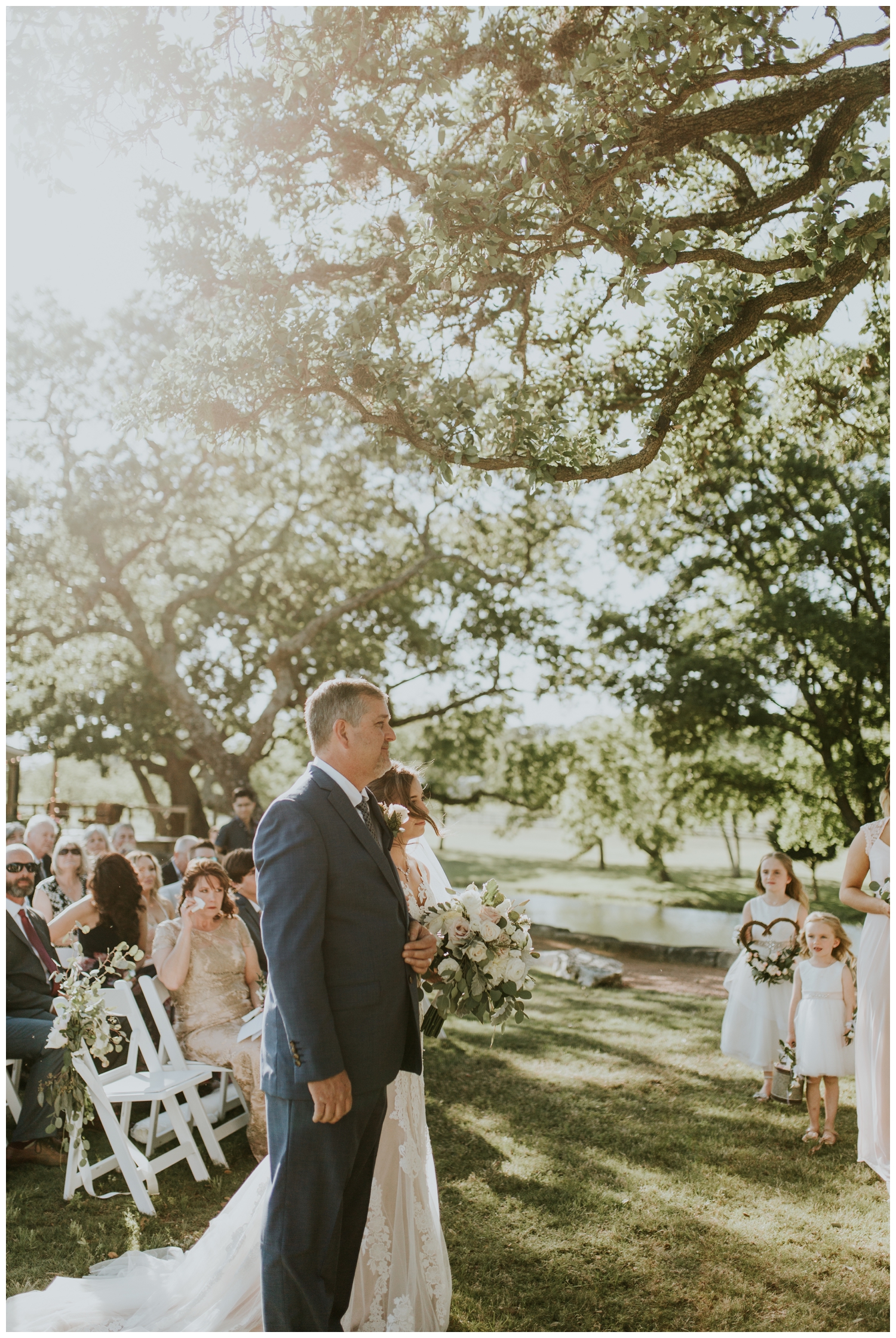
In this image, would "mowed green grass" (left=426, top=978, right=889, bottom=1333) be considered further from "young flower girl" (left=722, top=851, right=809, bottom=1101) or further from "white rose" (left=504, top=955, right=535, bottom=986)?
Answer: "white rose" (left=504, top=955, right=535, bottom=986)

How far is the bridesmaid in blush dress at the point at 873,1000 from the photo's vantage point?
16.2ft

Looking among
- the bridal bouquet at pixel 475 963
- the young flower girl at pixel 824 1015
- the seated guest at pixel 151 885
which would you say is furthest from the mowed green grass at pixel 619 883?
the bridal bouquet at pixel 475 963

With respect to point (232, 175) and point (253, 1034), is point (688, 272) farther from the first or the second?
Answer: point (253, 1034)

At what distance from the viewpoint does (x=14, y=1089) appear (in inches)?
233

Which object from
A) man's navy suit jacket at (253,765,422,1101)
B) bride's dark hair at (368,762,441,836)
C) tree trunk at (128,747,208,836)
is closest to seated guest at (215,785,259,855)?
bride's dark hair at (368,762,441,836)

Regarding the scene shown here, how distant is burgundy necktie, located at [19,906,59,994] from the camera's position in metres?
6.10

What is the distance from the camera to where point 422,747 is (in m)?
21.6

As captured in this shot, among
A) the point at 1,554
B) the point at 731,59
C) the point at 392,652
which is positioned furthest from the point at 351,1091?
the point at 392,652

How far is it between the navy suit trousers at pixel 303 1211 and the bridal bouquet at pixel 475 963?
71 centimetres

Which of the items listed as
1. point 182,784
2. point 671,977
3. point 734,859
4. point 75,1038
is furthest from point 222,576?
point 734,859

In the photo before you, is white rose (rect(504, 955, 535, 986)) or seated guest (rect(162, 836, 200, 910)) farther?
seated guest (rect(162, 836, 200, 910))

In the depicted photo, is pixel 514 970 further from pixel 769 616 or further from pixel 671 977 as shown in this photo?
pixel 769 616

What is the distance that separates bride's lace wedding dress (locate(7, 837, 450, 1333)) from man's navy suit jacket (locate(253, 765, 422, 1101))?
74 cm

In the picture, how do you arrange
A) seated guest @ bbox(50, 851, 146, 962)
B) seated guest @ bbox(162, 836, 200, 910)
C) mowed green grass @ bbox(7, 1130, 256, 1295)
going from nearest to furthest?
mowed green grass @ bbox(7, 1130, 256, 1295)
seated guest @ bbox(50, 851, 146, 962)
seated guest @ bbox(162, 836, 200, 910)
